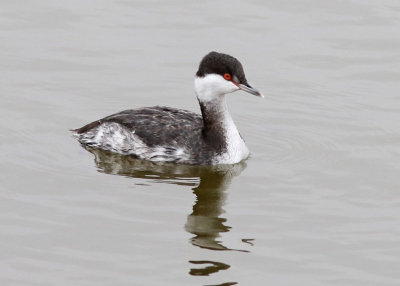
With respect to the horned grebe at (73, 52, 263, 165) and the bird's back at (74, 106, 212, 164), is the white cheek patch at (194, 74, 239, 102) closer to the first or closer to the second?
the horned grebe at (73, 52, 263, 165)

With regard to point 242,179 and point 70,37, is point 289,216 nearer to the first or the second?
point 242,179

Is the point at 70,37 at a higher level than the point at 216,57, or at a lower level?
higher

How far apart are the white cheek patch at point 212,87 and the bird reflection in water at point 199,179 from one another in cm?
102

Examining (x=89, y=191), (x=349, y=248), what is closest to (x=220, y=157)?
(x=89, y=191)

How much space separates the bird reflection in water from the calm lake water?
34 millimetres

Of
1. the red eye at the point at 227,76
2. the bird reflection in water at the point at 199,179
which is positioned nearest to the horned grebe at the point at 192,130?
the red eye at the point at 227,76

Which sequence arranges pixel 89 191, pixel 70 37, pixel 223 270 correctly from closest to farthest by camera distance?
pixel 223 270
pixel 89 191
pixel 70 37

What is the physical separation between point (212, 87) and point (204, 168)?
1.14 m

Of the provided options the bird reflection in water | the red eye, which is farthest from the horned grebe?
the bird reflection in water

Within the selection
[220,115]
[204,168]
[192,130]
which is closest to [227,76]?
[220,115]

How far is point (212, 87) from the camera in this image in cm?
1512

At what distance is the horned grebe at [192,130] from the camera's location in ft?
49.0

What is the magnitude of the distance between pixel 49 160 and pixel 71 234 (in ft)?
9.17

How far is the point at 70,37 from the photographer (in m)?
19.4
